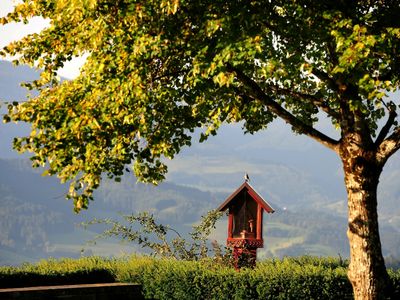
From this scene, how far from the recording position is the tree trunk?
1738 cm

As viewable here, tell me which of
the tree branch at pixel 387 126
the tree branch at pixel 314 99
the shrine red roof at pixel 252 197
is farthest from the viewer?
the shrine red roof at pixel 252 197

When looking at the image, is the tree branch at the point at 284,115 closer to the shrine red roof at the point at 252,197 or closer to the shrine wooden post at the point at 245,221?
the shrine wooden post at the point at 245,221

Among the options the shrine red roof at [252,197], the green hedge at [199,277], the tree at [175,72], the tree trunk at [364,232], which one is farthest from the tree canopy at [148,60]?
the shrine red roof at [252,197]

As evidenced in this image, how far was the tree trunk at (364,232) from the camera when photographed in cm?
1738

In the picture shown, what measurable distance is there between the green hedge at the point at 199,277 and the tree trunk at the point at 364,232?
13.0 feet

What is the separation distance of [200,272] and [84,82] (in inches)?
379

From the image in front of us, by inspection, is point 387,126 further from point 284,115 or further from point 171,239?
point 171,239

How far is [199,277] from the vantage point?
76.0 feet

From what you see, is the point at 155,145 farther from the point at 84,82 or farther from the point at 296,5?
the point at 296,5

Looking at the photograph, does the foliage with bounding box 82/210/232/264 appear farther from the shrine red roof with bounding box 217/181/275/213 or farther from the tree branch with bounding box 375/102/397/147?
the tree branch with bounding box 375/102/397/147

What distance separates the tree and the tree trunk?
0.03 meters

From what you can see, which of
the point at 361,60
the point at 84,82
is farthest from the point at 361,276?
the point at 84,82

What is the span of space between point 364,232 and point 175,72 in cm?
663

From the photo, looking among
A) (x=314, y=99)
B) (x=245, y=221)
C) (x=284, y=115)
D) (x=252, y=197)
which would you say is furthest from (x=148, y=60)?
(x=245, y=221)
